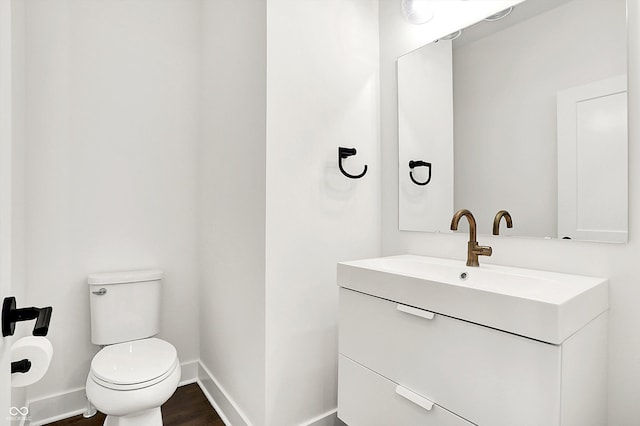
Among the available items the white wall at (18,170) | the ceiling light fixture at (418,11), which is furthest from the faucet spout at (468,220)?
the white wall at (18,170)

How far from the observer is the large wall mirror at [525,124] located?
1.12 metres

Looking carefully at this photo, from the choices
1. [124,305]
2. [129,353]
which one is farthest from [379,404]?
[124,305]

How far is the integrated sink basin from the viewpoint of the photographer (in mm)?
832

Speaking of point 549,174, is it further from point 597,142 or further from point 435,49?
point 435,49

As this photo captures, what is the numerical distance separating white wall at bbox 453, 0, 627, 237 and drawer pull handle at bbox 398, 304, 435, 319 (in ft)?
1.85

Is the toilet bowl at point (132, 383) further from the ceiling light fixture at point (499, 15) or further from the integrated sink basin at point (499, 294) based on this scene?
the ceiling light fixture at point (499, 15)

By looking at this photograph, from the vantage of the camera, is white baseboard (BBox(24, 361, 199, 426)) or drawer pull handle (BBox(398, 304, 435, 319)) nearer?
drawer pull handle (BBox(398, 304, 435, 319))

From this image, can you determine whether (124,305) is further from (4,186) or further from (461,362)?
(461,362)

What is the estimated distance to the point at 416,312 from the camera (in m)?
1.10

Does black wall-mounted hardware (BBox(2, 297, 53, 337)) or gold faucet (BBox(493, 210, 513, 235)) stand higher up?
gold faucet (BBox(493, 210, 513, 235))

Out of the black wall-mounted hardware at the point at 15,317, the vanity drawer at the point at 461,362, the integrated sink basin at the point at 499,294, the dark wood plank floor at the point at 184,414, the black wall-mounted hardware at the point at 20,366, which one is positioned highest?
the black wall-mounted hardware at the point at 15,317

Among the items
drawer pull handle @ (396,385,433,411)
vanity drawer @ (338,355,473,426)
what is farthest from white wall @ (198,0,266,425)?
drawer pull handle @ (396,385,433,411)

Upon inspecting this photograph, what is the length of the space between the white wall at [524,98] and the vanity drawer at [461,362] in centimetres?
57

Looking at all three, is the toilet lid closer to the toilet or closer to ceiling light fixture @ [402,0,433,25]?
the toilet
